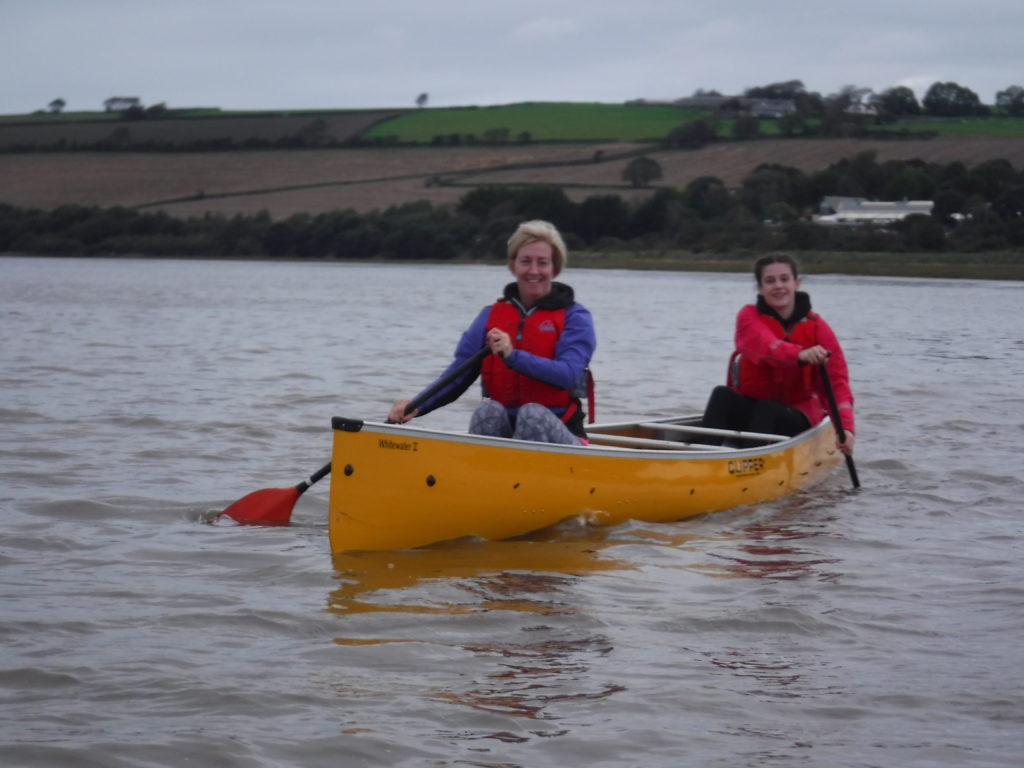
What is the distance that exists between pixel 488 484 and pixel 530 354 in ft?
2.18

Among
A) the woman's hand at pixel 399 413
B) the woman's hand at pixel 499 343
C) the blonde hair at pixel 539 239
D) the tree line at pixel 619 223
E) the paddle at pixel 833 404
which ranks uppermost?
the tree line at pixel 619 223

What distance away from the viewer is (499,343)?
670 centimetres

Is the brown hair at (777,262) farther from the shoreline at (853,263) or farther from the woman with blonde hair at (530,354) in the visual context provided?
the shoreline at (853,263)

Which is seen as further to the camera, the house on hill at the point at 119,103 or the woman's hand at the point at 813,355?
the house on hill at the point at 119,103

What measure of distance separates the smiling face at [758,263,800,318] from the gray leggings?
7.14 feet

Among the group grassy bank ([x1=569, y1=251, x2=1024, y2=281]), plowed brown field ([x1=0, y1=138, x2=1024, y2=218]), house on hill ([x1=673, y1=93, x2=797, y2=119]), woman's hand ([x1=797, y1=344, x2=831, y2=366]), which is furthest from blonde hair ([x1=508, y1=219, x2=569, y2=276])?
house on hill ([x1=673, y1=93, x2=797, y2=119])

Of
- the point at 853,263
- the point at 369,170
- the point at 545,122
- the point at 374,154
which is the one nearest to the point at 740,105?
the point at 545,122

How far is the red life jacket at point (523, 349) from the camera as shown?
711 cm

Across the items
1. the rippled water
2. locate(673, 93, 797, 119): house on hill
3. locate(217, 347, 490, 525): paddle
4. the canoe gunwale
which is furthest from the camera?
locate(673, 93, 797, 119): house on hill

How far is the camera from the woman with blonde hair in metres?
6.98

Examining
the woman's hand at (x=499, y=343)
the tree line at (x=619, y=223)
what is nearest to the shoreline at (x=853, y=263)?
the tree line at (x=619, y=223)

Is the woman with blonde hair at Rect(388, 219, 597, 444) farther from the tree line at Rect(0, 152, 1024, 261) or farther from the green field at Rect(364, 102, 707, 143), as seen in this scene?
the green field at Rect(364, 102, 707, 143)

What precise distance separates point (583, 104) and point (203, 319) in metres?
58.2

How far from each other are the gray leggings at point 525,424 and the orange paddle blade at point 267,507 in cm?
107
